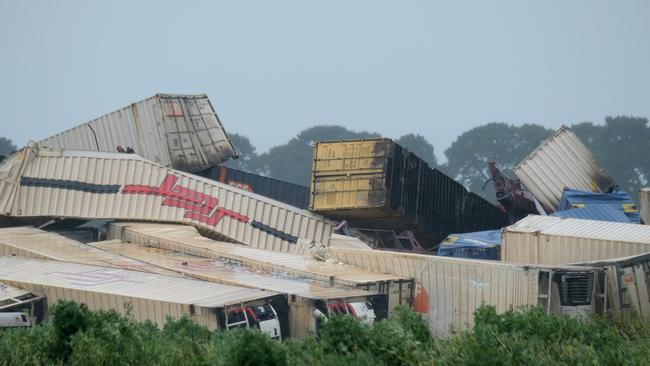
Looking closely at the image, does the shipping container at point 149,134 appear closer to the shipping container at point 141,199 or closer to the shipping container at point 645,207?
the shipping container at point 141,199

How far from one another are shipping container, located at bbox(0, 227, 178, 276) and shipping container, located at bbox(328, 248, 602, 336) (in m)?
6.59

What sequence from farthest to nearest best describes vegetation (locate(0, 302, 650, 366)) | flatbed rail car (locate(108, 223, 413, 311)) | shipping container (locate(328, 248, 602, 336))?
1. flatbed rail car (locate(108, 223, 413, 311))
2. shipping container (locate(328, 248, 602, 336))
3. vegetation (locate(0, 302, 650, 366))

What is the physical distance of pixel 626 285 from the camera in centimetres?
2767

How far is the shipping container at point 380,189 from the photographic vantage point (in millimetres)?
36625

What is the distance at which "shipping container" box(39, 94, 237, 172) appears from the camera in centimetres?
4119

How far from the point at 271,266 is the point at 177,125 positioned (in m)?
11.6

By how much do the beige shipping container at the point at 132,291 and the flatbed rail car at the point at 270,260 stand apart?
3288 millimetres

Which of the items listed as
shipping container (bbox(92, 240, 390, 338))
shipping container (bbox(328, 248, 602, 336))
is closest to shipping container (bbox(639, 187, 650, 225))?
shipping container (bbox(328, 248, 602, 336))

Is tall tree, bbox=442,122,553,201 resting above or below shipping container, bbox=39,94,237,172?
above

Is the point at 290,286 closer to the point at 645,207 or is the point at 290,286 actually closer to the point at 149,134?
the point at 149,134

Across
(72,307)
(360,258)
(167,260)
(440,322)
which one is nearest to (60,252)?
(167,260)

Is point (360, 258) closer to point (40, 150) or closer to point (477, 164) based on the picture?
point (40, 150)

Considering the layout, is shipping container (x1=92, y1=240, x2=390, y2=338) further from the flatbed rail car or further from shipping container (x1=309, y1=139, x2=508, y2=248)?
shipping container (x1=309, y1=139, x2=508, y2=248)

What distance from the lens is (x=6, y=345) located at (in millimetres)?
19703
